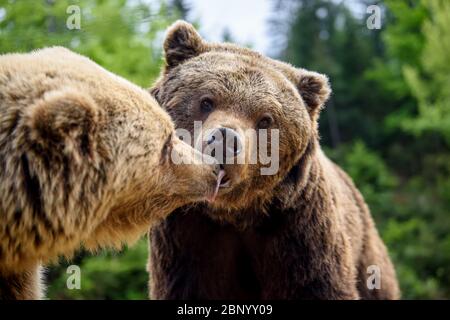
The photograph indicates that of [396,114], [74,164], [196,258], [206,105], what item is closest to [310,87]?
[206,105]

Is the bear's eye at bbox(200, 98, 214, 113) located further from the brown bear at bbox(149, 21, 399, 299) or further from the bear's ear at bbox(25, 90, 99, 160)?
the bear's ear at bbox(25, 90, 99, 160)

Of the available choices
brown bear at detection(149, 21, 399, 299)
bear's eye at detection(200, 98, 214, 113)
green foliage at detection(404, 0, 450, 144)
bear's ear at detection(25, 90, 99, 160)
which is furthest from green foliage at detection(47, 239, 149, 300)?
green foliage at detection(404, 0, 450, 144)

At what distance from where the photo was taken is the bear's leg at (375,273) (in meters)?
5.84

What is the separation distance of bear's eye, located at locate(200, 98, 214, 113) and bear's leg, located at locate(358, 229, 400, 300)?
2.56m

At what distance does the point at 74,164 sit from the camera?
2.99m

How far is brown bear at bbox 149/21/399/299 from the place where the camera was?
437cm

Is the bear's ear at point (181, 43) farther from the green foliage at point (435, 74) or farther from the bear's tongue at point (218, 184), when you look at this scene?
the green foliage at point (435, 74)

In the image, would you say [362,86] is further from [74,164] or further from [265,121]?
[74,164]

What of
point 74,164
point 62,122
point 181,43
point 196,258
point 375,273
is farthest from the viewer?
point 375,273

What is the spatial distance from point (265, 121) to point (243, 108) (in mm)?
196

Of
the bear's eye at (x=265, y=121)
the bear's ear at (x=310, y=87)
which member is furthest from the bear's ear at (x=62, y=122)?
the bear's ear at (x=310, y=87)

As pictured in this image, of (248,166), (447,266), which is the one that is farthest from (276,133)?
(447,266)

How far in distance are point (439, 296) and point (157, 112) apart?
11.6 metres

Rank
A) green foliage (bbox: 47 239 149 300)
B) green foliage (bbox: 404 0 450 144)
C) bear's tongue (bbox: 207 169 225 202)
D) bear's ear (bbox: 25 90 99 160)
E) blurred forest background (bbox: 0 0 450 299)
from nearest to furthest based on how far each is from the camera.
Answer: bear's ear (bbox: 25 90 99 160), bear's tongue (bbox: 207 169 225 202), blurred forest background (bbox: 0 0 450 299), green foliage (bbox: 47 239 149 300), green foliage (bbox: 404 0 450 144)
